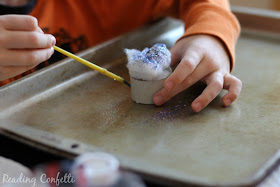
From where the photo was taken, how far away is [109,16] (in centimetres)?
95

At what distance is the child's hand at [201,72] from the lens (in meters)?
0.61

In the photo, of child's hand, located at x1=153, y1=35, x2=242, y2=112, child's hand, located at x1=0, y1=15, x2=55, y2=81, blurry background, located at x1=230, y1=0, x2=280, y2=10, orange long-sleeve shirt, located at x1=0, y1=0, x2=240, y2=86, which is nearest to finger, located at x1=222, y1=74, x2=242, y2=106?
child's hand, located at x1=153, y1=35, x2=242, y2=112

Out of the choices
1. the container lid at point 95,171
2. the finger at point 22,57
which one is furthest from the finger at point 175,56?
the container lid at point 95,171

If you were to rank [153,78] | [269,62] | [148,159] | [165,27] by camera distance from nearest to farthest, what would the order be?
[148,159] → [153,78] → [269,62] → [165,27]

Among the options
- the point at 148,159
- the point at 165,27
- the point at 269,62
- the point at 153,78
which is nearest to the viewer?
the point at 148,159

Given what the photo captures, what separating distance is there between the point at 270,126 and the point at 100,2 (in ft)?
1.68

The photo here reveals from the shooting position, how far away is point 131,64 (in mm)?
627

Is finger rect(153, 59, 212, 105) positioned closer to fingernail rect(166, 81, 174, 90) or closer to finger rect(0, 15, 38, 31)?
fingernail rect(166, 81, 174, 90)

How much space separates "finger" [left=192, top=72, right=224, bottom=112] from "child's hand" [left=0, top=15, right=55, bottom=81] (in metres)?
0.23

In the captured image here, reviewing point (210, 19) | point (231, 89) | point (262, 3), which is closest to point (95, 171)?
point (231, 89)

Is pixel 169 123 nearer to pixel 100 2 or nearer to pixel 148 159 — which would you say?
pixel 148 159

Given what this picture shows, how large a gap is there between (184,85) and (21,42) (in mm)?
248

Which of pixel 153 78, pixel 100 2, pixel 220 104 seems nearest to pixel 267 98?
pixel 220 104

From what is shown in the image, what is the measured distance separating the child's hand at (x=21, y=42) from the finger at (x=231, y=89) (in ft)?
0.88
